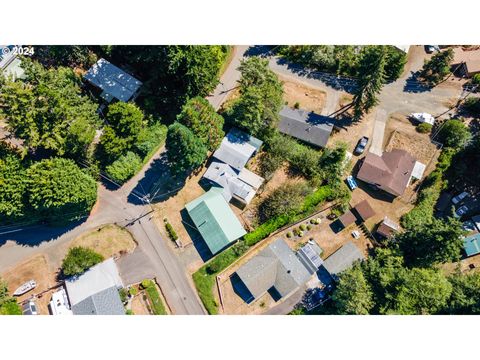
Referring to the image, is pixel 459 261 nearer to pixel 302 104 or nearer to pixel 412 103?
pixel 412 103

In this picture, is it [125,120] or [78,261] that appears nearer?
[78,261]

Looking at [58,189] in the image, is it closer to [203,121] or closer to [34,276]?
[34,276]

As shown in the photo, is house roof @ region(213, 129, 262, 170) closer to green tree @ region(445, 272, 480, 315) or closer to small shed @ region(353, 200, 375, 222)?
small shed @ region(353, 200, 375, 222)

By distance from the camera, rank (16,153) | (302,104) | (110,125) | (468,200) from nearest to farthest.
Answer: (16,153) → (110,125) → (468,200) → (302,104)

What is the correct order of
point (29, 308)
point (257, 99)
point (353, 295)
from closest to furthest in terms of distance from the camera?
point (353, 295)
point (29, 308)
point (257, 99)

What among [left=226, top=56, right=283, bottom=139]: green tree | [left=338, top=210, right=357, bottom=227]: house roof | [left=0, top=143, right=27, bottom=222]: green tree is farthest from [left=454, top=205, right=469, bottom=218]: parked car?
[left=0, top=143, right=27, bottom=222]: green tree

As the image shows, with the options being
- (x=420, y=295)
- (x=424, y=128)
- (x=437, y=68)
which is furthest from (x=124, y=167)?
(x=437, y=68)

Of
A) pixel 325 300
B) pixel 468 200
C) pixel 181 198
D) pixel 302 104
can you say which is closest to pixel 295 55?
pixel 302 104
